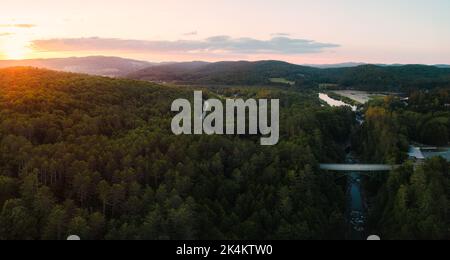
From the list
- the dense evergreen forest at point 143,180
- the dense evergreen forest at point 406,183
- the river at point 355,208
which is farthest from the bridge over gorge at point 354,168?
the river at point 355,208

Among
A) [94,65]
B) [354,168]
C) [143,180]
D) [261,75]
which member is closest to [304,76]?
[261,75]

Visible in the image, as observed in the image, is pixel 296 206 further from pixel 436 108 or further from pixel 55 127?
pixel 436 108

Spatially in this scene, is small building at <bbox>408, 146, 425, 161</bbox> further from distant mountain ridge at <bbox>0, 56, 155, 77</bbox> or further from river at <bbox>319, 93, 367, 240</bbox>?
distant mountain ridge at <bbox>0, 56, 155, 77</bbox>

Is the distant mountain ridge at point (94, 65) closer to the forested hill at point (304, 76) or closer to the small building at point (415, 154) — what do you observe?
the forested hill at point (304, 76)

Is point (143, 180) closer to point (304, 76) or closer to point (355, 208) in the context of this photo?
point (355, 208)

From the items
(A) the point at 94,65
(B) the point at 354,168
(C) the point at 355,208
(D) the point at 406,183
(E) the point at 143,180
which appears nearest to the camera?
(E) the point at 143,180

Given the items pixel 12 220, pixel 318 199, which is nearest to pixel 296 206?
pixel 318 199

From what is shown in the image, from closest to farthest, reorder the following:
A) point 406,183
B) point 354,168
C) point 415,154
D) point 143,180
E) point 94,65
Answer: point 143,180, point 406,183, point 354,168, point 415,154, point 94,65
